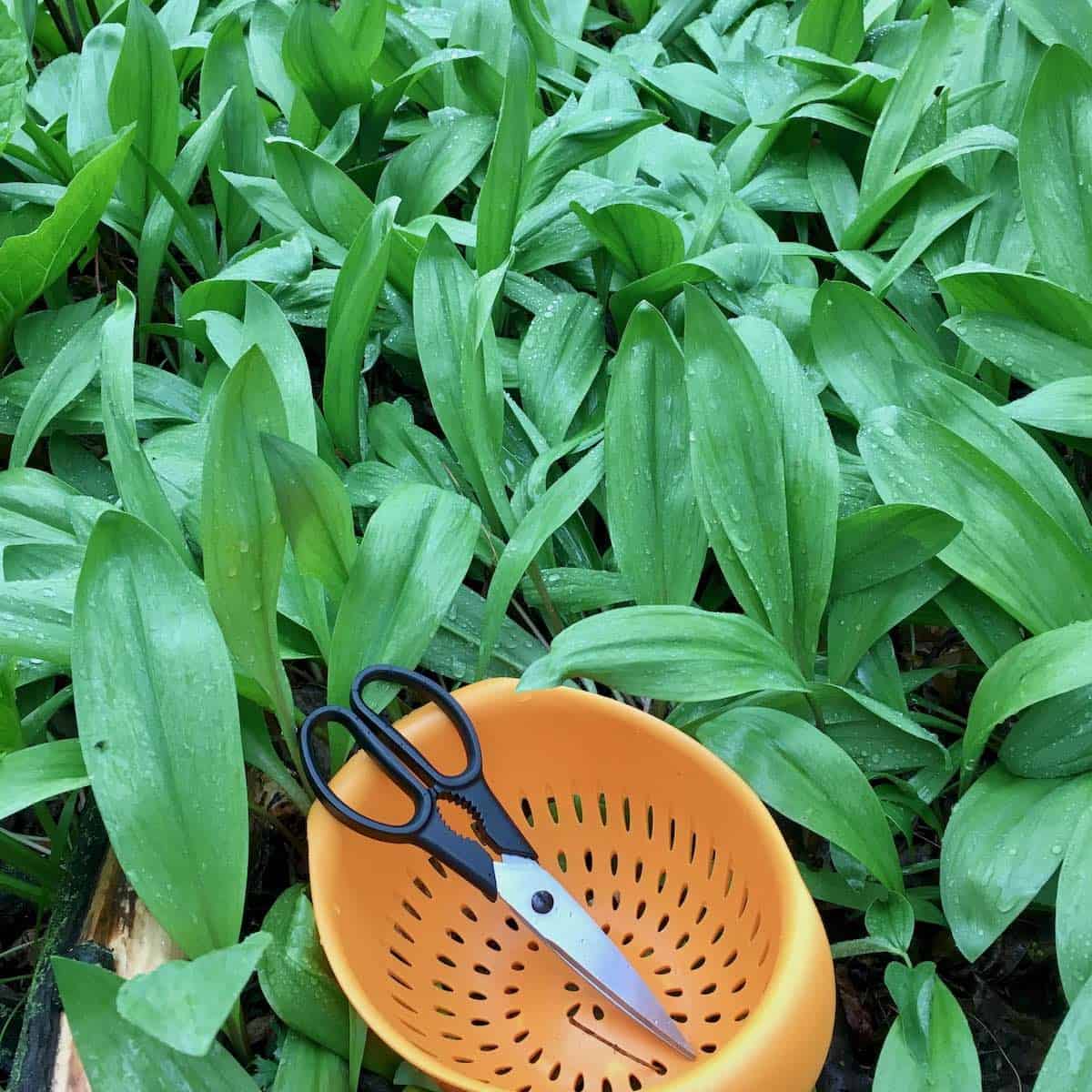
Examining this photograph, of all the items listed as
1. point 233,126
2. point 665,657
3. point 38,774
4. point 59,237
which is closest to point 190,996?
point 38,774

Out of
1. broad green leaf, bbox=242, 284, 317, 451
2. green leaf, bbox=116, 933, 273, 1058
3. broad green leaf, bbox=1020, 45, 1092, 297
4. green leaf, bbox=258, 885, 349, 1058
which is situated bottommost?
green leaf, bbox=258, 885, 349, 1058

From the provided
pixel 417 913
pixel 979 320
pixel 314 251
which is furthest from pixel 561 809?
pixel 314 251

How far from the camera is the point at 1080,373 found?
0.93m

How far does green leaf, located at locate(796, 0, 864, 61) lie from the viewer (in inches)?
48.8

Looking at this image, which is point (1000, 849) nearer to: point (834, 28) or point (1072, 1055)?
point (1072, 1055)

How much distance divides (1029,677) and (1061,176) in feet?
1.67

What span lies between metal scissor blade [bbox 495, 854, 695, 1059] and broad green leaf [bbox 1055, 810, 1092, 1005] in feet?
0.80

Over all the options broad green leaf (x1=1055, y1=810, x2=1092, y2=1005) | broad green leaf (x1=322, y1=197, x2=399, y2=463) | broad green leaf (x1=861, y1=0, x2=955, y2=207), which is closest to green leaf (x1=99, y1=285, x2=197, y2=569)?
broad green leaf (x1=322, y1=197, x2=399, y2=463)

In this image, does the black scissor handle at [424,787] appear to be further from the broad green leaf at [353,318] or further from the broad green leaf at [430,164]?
the broad green leaf at [430,164]

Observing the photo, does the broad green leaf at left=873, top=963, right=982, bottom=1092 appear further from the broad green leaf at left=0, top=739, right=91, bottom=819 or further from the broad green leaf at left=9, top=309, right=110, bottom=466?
the broad green leaf at left=9, top=309, right=110, bottom=466

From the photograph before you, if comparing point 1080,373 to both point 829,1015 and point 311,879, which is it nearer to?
point 829,1015

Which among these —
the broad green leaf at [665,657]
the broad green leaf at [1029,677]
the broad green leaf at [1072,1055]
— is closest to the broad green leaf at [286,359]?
the broad green leaf at [665,657]

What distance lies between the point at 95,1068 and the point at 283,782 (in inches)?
8.8

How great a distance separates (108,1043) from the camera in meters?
0.61
